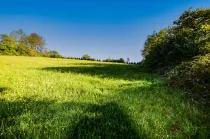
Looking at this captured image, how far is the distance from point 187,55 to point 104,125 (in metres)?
8.17

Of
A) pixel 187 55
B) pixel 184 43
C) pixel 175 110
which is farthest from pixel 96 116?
pixel 184 43

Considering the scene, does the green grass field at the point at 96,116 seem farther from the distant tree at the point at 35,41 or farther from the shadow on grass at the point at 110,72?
the distant tree at the point at 35,41

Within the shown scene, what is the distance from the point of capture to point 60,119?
366 centimetres

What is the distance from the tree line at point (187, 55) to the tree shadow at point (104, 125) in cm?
327

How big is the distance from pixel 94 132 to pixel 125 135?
0.52 metres

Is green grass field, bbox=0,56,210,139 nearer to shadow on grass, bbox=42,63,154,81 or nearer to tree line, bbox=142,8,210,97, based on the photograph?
tree line, bbox=142,8,210,97

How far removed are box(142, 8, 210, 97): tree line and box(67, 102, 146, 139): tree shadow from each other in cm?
327

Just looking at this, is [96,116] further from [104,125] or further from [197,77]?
[197,77]

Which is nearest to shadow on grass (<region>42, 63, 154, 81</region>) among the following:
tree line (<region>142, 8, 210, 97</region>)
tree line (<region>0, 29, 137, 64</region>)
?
tree line (<region>142, 8, 210, 97</region>)

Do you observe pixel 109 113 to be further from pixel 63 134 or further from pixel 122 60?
pixel 122 60

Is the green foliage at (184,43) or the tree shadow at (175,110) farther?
the green foliage at (184,43)

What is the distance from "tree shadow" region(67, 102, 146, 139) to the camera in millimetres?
3174

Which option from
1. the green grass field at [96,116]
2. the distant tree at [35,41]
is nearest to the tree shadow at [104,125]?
the green grass field at [96,116]

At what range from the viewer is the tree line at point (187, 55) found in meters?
6.73
